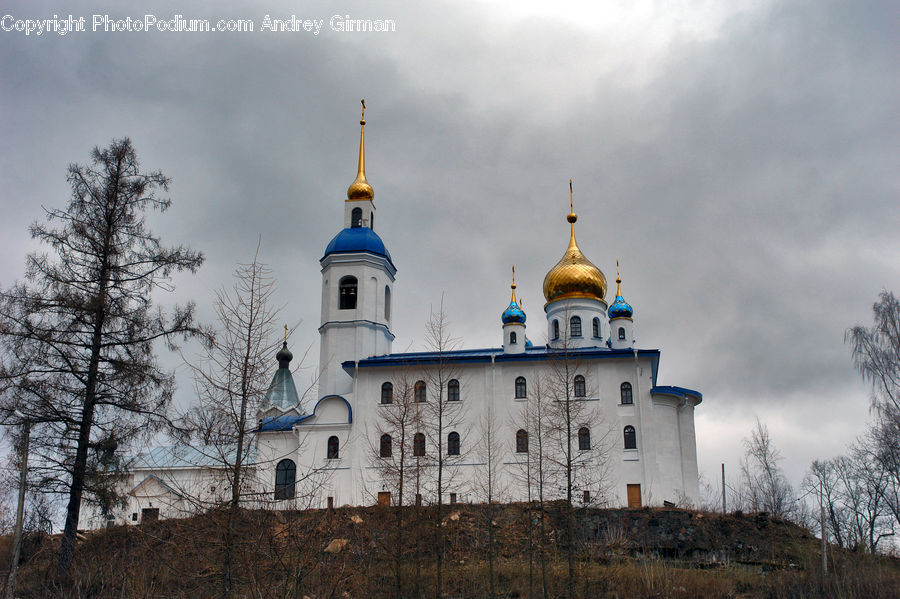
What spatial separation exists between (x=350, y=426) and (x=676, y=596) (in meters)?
18.6

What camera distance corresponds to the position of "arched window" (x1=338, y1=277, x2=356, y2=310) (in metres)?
37.5

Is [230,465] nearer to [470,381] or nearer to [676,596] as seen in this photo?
[676,596]

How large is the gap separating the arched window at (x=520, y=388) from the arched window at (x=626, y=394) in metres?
4.20

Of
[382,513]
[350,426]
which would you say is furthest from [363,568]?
[350,426]

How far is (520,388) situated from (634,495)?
259 inches

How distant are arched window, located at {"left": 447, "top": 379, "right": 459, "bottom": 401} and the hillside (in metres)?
6.91

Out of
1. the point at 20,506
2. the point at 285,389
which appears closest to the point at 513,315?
the point at 285,389

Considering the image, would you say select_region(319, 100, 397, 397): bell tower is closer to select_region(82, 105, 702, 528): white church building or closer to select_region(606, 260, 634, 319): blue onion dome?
select_region(82, 105, 702, 528): white church building

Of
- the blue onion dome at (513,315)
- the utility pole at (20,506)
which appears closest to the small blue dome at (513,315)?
the blue onion dome at (513,315)

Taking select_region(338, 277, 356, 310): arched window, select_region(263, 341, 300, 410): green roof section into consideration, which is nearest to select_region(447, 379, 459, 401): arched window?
select_region(338, 277, 356, 310): arched window

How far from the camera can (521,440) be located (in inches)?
1323

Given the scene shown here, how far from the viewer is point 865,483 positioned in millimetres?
Result: 37438

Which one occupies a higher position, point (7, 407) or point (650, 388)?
point (650, 388)

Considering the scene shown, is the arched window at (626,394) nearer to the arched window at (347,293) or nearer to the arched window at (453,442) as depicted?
the arched window at (453,442)
